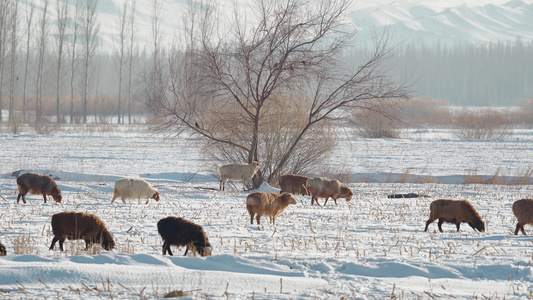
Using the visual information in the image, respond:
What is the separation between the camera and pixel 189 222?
788cm

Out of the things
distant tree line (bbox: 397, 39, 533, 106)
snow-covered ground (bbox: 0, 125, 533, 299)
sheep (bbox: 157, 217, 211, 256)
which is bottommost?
snow-covered ground (bbox: 0, 125, 533, 299)

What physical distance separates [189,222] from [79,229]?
1504 mm

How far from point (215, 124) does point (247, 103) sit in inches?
53.1

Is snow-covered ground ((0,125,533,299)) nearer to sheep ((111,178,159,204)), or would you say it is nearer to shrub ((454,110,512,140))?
sheep ((111,178,159,204))

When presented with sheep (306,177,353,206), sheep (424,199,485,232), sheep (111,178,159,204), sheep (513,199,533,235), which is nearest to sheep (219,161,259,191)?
sheep (306,177,353,206)

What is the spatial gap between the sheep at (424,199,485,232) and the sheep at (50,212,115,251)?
588cm

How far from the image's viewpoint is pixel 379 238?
9906mm

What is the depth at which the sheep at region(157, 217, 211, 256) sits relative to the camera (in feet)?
25.4

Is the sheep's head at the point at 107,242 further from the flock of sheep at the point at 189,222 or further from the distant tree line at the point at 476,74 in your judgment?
the distant tree line at the point at 476,74

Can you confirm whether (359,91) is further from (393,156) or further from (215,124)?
(393,156)

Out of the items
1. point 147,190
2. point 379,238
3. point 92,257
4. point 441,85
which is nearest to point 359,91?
point 147,190

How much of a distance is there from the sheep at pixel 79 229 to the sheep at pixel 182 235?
84 cm

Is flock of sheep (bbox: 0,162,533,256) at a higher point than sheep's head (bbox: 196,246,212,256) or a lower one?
higher

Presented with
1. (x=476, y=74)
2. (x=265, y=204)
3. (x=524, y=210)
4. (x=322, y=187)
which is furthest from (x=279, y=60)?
(x=476, y=74)
